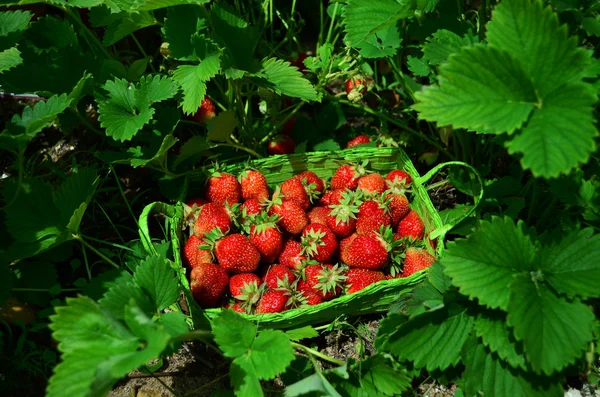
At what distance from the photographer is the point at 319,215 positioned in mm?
1624

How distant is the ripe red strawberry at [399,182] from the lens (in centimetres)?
164

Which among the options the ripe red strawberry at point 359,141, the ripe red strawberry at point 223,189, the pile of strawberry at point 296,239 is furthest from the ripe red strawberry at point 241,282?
the ripe red strawberry at point 359,141

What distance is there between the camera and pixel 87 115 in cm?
197

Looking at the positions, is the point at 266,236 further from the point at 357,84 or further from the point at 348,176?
the point at 357,84

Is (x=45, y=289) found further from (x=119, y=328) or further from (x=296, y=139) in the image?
(x=296, y=139)

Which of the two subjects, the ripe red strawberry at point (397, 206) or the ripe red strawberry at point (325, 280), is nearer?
the ripe red strawberry at point (325, 280)

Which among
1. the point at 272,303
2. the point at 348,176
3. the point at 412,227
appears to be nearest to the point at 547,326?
the point at 412,227

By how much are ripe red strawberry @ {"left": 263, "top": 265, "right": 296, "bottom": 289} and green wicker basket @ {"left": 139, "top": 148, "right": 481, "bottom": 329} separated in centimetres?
12

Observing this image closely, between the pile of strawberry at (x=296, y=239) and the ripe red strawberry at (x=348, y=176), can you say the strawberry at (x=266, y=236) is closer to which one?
the pile of strawberry at (x=296, y=239)

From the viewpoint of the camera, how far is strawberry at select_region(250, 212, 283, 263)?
151 centimetres

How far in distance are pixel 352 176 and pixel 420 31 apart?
1.52 ft

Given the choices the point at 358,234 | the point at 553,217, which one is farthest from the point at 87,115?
the point at 553,217

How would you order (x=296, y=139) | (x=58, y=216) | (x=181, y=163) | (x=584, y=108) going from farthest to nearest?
(x=296, y=139)
(x=181, y=163)
(x=58, y=216)
(x=584, y=108)

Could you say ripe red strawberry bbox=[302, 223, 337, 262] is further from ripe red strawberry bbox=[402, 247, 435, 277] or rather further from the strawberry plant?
ripe red strawberry bbox=[402, 247, 435, 277]
